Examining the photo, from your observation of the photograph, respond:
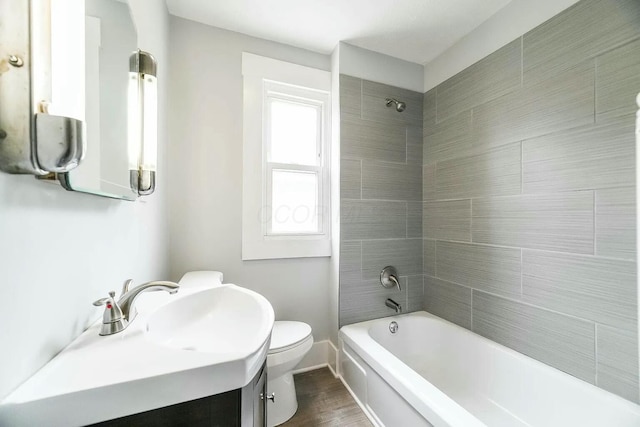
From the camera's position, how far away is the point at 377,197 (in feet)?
6.46

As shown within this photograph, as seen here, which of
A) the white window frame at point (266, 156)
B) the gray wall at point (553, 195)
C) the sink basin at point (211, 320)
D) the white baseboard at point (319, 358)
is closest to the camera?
the sink basin at point (211, 320)

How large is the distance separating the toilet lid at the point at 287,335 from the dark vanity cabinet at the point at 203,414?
0.73 metres

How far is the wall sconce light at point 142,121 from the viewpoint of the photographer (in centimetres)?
A: 97

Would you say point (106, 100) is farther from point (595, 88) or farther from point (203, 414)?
point (595, 88)

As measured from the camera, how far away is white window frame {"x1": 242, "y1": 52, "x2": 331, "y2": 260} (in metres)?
1.80

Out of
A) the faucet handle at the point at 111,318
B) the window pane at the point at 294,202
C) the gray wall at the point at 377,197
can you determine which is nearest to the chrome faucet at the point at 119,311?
the faucet handle at the point at 111,318

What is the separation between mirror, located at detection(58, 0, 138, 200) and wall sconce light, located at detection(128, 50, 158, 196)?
4cm

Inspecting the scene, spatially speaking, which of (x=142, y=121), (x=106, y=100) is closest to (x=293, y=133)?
(x=142, y=121)

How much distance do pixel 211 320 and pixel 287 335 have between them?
59 centimetres

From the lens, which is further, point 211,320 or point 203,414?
point 211,320

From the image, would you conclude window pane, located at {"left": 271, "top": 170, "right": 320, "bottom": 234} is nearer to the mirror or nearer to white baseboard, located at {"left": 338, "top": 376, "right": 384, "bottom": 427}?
the mirror

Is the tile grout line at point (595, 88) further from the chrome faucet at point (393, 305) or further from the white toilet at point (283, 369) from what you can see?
the white toilet at point (283, 369)

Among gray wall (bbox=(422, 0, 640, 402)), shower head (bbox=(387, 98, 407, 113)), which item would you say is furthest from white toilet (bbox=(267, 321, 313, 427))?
shower head (bbox=(387, 98, 407, 113))

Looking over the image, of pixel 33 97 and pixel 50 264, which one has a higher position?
pixel 33 97
